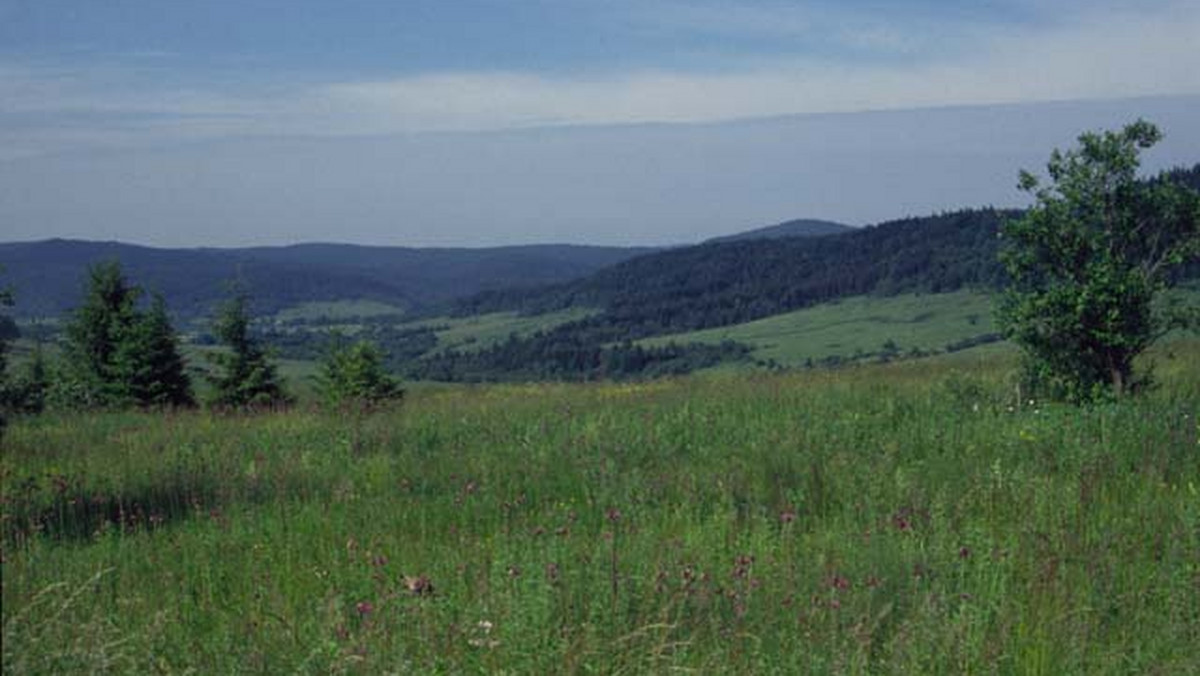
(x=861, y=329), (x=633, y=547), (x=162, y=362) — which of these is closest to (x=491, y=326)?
(x=861, y=329)

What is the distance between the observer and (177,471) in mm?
8820

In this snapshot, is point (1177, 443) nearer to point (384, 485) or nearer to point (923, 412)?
point (923, 412)

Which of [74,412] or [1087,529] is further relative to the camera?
[74,412]

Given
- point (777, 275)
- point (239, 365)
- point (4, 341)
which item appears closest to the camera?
point (4, 341)

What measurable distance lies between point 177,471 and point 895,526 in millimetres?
5855

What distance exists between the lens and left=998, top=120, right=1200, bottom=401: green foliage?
1134 centimetres

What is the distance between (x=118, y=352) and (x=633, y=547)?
23.0m

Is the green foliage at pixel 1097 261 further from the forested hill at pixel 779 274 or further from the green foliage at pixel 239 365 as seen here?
the forested hill at pixel 779 274

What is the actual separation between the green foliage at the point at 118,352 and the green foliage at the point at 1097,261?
1930 cm

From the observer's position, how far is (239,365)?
2653 centimetres

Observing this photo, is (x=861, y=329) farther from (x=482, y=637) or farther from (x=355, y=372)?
(x=482, y=637)

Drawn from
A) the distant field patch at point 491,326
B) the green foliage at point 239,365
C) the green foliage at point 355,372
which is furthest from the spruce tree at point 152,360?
the distant field patch at point 491,326

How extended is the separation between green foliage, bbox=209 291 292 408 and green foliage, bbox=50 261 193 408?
90 centimetres

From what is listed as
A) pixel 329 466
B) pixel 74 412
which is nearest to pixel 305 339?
pixel 74 412
